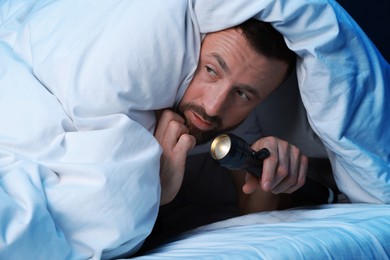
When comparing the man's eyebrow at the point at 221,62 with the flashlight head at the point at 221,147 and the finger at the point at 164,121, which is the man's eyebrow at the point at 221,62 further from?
the flashlight head at the point at 221,147

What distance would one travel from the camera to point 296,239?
33.7 inches

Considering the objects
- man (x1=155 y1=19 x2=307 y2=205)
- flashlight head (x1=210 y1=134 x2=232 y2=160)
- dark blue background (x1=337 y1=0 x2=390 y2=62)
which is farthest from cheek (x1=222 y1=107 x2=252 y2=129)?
dark blue background (x1=337 y1=0 x2=390 y2=62)

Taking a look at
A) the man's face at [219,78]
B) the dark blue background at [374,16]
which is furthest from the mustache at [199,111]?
the dark blue background at [374,16]

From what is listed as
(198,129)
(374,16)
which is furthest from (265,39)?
(374,16)

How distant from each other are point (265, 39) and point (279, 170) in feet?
0.75

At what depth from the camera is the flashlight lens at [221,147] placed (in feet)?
3.05

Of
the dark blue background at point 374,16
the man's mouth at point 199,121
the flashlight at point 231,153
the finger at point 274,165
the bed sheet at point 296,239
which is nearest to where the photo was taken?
the bed sheet at point 296,239

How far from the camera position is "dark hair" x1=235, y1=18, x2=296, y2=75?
1.11 m

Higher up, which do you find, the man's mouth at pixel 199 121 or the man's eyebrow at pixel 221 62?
the man's eyebrow at pixel 221 62

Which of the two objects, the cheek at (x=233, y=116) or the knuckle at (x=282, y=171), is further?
the cheek at (x=233, y=116)

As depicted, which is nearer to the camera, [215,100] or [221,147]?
[221,147]

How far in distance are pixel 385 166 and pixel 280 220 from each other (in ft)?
0.70

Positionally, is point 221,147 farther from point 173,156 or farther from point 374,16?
point 374,16

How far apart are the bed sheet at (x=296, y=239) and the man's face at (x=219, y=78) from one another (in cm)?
20
